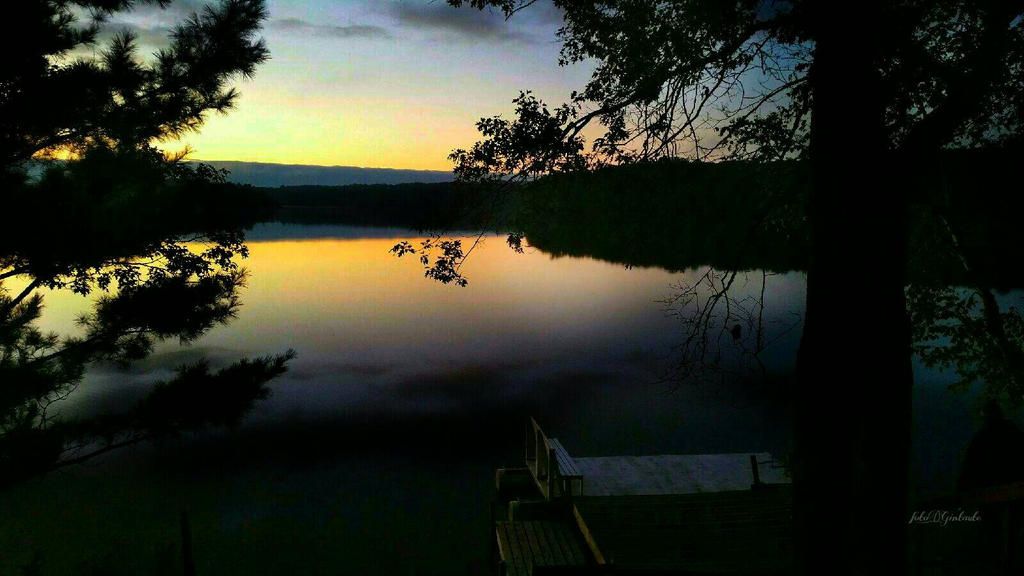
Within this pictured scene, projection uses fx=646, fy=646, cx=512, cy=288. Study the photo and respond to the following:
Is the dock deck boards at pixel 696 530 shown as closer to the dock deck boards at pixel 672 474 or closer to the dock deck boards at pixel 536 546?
the dock deck boards at pixel 536 546

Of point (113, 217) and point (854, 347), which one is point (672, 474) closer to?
point (854, 347)

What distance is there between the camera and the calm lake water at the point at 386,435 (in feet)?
51.7

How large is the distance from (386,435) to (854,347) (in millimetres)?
20952

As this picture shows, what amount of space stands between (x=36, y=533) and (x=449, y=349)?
910 inches

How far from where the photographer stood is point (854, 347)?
4.85m

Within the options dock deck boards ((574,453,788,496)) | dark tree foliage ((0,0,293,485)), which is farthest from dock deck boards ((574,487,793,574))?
dark tree foliage ((0,0,293,485))

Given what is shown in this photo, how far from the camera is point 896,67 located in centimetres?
701

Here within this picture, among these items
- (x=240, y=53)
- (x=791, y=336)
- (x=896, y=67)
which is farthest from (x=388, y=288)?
(x=896, y=67)

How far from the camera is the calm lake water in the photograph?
51.7 ft

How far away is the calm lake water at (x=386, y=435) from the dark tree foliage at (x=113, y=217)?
1404mm

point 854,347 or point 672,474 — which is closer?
point 854,347

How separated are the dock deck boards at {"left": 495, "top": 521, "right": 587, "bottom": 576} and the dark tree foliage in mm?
4456

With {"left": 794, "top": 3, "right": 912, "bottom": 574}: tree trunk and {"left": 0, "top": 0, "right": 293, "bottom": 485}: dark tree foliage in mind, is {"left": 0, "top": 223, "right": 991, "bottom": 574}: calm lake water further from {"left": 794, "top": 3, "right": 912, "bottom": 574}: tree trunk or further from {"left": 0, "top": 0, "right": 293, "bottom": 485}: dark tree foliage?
{"left": 794, "top": 3, "right": 912, "bottom": 574}: tree trunk

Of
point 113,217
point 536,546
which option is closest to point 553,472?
point 536,546
